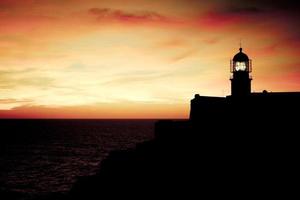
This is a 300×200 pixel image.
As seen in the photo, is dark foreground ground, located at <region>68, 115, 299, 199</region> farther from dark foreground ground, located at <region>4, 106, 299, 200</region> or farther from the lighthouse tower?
the lighthouse tower

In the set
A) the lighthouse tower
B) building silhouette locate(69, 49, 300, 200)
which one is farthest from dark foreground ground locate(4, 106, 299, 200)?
the lighthouse tower

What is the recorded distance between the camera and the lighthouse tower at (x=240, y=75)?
3544 cm

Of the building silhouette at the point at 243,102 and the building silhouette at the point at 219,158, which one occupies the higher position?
the building silhouette at the point at 243,102

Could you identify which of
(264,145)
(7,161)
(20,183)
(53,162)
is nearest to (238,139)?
(264,145)

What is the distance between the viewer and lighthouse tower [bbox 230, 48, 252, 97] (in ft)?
116

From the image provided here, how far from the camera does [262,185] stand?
22219mm

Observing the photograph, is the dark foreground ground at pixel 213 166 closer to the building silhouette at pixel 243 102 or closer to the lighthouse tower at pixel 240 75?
the building silhouette at pixel 243 102

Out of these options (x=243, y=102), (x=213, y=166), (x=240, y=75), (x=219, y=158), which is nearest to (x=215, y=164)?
(x=213, y=166)

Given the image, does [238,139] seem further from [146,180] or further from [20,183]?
[20,183]

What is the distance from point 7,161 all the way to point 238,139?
62379 millimetres

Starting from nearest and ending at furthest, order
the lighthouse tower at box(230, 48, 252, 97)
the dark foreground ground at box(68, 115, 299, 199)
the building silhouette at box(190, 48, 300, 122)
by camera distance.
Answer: the dark foreground ground at box(68, 115, 299, 199) < the building silhouette at box(190, 48, 300, 122) < the lighthouse tower at box(230, 48, 252, 97)

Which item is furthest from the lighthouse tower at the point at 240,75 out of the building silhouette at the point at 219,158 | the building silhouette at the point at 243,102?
the building silhouette at the point at 219,158

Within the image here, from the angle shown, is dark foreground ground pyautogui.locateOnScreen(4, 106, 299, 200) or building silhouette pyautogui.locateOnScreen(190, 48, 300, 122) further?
building silhouette pyautogui.locateOnScreen(190, 48, 300, 122)

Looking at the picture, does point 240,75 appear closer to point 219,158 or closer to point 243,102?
point 243,102
